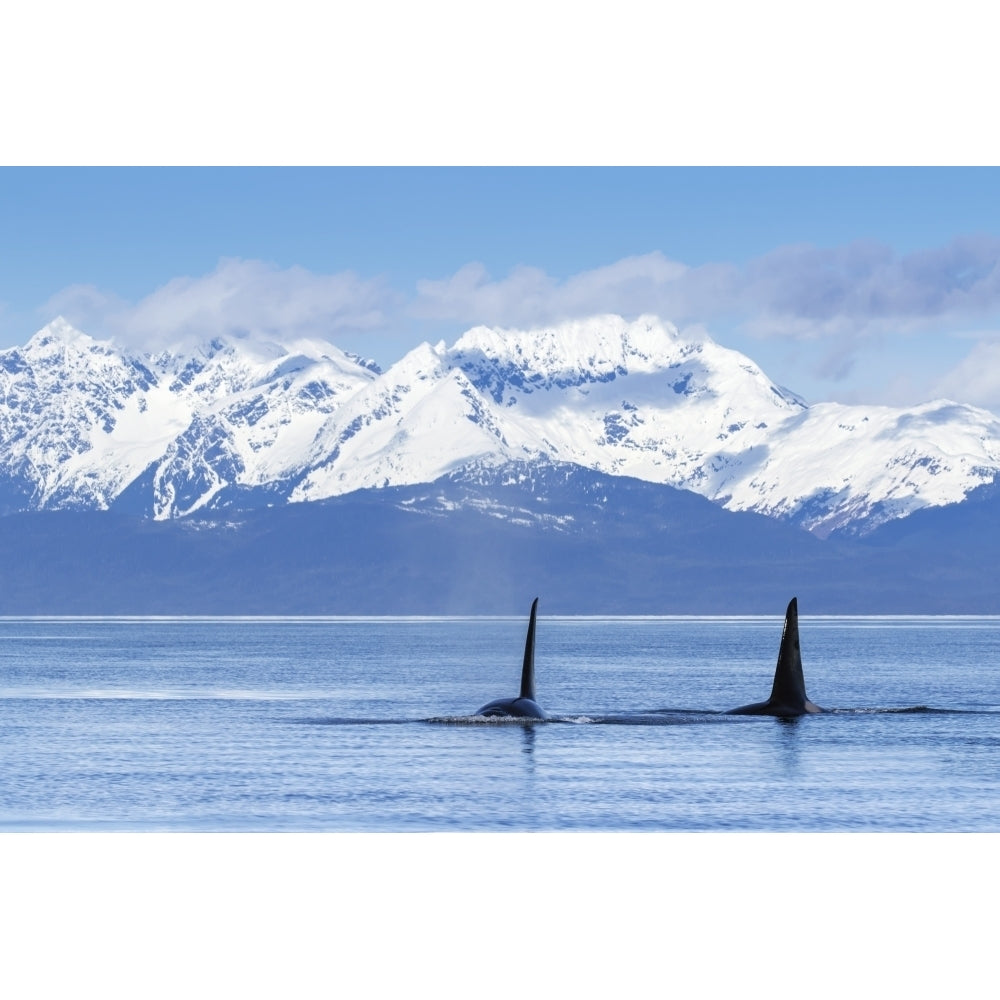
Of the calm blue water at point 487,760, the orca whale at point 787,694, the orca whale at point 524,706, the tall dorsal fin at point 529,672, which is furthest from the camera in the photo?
the orca whale at point 787,694

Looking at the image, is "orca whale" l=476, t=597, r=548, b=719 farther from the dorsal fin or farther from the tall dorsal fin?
the dorsal fin

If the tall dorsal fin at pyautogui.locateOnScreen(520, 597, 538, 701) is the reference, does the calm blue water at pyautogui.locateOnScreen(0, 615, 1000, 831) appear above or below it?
below

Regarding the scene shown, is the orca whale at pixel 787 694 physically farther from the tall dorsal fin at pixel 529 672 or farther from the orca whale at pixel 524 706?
the orca whale at pixel 524 706

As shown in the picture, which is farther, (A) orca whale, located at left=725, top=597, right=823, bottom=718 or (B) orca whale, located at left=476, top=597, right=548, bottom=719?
(A) orca whale, located at left=725, top=597, right=823, bottom=718

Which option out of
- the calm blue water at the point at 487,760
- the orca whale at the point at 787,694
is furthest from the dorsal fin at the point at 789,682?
the calm blue water at the point at 487,760

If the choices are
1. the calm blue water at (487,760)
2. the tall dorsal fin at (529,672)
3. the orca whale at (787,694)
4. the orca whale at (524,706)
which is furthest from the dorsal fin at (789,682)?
the orca whale at (524,706)

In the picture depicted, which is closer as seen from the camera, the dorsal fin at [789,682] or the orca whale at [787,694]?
the dorsal fin at [789,682]

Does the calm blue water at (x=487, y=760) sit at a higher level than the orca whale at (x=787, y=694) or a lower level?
lower

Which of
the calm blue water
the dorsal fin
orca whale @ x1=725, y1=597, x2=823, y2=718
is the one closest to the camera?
the calm blue water

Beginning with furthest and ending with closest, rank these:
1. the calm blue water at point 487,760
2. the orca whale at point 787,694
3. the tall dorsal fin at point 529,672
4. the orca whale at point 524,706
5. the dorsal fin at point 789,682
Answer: the orca whale at point 787,694
the dorsal fin at point 789,682
the tall dorsal fin at point 529,672
the orca whale at point 524,706
the calm blue water at point 487,760

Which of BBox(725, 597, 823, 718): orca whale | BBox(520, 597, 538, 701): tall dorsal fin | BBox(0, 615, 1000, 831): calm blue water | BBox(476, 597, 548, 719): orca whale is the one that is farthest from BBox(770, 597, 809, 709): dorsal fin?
BBox(476, 597, 548, 719): orca whale
